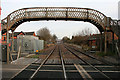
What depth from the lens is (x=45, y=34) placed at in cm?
5397

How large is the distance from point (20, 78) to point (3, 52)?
5.72m

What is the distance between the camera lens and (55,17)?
45.8 feet

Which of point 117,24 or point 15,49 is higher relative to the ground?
point 117,24

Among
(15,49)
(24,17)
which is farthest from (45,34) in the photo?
(24,17)

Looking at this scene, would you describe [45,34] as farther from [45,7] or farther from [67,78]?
[67,78]

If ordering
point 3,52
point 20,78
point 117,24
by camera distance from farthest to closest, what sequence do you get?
point 117,24, point 3,52, point 20,78

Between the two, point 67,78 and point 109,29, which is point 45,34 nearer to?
point 109,29

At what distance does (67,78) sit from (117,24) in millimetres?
10279

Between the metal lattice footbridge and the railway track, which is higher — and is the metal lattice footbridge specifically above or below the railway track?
above

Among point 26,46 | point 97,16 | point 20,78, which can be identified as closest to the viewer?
point 20,78

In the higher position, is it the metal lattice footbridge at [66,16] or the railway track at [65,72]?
the metal lattice footbridge at [66,16]

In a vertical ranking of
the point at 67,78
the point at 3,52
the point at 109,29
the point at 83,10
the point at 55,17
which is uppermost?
the point at 83,10

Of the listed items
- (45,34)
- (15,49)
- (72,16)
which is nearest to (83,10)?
(72,16)

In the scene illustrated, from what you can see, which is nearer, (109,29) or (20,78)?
(20,78)
